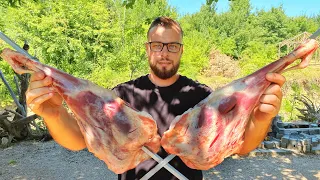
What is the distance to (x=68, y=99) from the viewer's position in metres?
1.94

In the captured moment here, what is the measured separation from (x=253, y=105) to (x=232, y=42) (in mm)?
31068

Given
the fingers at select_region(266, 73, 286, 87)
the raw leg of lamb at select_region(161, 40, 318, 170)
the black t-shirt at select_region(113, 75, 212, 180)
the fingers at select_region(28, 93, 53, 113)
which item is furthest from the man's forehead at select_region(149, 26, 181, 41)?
the fingers at select_region(28, 93, 53, 113)

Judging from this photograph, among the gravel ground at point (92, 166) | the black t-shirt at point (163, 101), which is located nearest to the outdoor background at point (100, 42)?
the gravel ground at point (92, 166)

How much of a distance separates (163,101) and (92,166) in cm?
566

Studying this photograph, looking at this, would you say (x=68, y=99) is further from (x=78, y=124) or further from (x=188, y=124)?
(x=188, y=124)

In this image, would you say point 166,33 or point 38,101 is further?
point 166,33

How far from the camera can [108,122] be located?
1951 millimetres

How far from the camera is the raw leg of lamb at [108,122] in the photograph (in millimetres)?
1933

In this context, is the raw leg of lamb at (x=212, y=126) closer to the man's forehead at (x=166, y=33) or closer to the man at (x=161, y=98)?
the man at (x=161, y=98)

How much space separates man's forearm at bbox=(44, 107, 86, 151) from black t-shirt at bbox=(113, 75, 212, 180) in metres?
0.47

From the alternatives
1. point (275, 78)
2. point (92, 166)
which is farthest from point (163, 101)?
point (92, 166)

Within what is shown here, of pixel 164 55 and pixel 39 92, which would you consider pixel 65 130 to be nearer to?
pixel 39 92

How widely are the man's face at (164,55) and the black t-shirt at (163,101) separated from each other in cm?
15

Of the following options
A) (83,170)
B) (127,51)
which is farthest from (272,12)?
(83,170)
